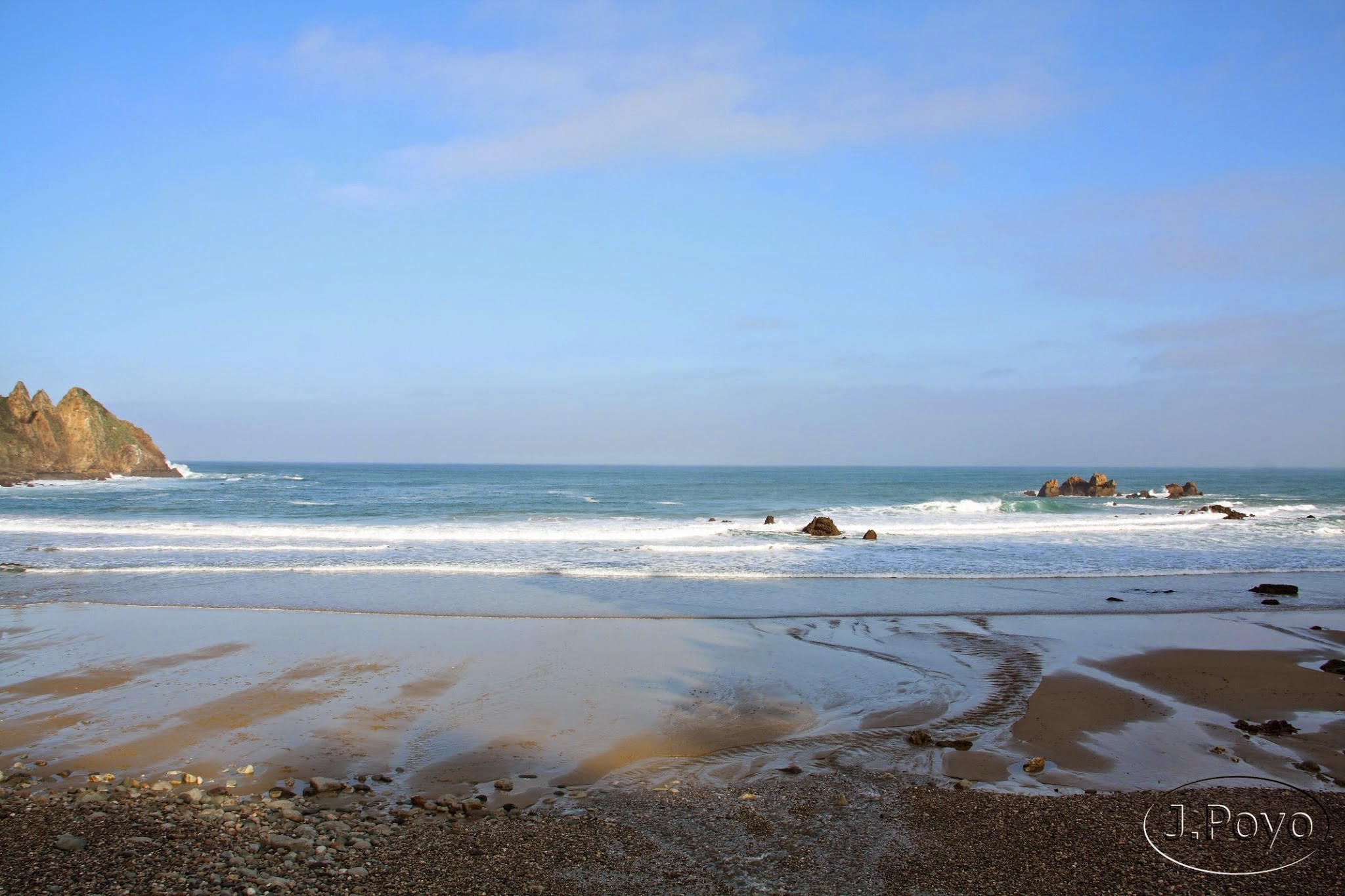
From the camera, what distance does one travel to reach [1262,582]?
18.3m

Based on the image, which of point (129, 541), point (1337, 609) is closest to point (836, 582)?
point (1337, 609)

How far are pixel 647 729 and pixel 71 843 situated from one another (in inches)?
182

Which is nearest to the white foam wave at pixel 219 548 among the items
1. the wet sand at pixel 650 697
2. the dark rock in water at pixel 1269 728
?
the wet sand at pixel 650 697

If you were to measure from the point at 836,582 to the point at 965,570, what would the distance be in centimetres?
436

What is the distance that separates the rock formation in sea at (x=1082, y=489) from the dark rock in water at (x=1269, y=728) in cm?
5487

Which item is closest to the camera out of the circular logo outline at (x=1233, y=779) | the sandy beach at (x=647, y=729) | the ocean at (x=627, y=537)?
the circular logo outline at (x=1233, y=779)

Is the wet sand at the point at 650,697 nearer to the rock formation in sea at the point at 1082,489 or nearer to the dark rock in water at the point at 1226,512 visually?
the dark rock in water at the point at 1226,512

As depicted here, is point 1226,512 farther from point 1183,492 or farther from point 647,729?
point 647,729

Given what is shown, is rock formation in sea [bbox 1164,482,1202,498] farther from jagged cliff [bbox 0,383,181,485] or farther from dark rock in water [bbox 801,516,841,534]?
jagged cliff [bbox 0,383,181,485]

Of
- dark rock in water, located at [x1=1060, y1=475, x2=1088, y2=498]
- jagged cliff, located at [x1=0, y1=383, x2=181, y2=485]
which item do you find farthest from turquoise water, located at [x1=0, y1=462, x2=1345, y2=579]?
jagged cliff, located at [x1=0, y1=383, x2=181, y2=485]

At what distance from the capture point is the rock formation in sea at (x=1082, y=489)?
59688 mm

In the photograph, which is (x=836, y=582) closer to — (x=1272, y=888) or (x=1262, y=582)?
(x=1262, y=582)

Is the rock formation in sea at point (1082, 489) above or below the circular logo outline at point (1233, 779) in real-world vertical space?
above

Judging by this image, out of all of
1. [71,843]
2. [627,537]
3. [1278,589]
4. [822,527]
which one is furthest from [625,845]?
[822,527]
